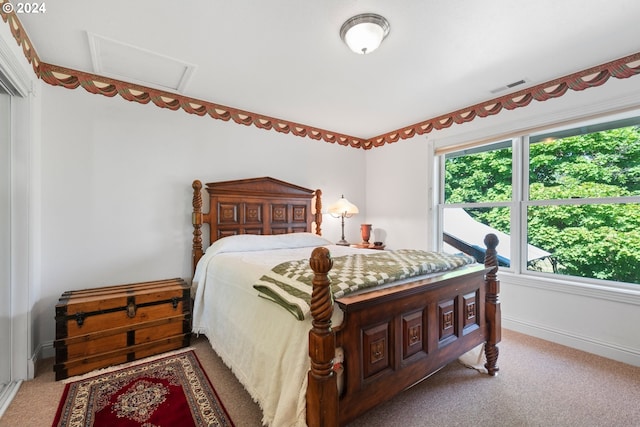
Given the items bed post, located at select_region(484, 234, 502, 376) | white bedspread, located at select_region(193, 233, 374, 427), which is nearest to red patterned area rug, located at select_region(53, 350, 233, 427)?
white bedspread, located at select_region(193, 233, 374, 427)

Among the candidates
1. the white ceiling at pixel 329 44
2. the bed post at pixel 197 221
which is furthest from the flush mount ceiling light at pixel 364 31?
the bed post at pixel 197 221

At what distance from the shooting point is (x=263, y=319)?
156cm

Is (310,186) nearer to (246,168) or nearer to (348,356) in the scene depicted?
Answer: (246,168)

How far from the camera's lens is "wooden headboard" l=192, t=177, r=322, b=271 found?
3.00m

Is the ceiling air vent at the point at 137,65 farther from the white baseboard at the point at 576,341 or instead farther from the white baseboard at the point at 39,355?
the white baseboard at the point at 576,341

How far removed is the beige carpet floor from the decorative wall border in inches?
88.5

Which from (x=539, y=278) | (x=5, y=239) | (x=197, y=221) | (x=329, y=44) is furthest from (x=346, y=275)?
(x=539, y=278)

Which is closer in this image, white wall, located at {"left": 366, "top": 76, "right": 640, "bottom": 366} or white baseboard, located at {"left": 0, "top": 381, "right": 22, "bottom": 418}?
white baseboard, located at {"left": 0, "top": 381, "right": 22, "bottom": 418}

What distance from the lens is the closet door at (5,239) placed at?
1.88 meters

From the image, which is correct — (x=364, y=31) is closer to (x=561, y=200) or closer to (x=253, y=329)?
(x=253, y=329)

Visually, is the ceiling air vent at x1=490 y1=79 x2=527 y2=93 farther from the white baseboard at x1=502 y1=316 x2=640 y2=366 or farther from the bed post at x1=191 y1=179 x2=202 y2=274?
the bed post at x1=191 y1=179 x2=202 y2=274

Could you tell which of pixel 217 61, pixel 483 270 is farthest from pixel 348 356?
pixel 217 61

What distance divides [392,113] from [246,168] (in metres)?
1.85

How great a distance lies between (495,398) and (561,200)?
1.95 meters
